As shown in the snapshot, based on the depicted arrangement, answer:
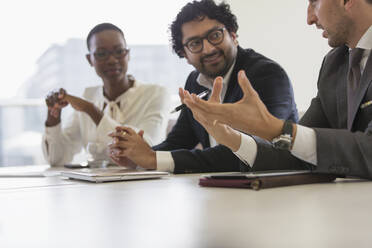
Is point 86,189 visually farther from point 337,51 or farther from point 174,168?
point 337,51

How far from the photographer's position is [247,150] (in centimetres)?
136

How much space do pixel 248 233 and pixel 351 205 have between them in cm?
30

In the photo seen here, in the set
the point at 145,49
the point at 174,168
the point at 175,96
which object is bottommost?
the point at 174,168

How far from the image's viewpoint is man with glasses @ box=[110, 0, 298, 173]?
1.77 meters

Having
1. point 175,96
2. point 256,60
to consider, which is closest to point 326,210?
point 256,60

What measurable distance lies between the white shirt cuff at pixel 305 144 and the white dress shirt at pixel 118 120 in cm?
164

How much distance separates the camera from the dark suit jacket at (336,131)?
1166 mm

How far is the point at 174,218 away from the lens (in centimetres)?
72

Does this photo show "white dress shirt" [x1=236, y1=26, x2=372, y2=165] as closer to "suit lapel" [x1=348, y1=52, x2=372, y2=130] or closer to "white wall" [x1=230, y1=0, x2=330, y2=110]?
"suit lapel" [x1=348, y1=52, x2=372, y2=130]

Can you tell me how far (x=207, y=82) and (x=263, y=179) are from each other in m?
1.55

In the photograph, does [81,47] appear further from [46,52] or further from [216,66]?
[216,66]

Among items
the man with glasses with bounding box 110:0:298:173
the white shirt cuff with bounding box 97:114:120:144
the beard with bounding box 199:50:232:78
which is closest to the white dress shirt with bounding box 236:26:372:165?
the man with glasses with bounding box 110:0:298:173

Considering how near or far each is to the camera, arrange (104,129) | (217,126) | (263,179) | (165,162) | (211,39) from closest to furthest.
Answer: (263,179) → (217,126) → (165,162) → (211,39) → (104,129)

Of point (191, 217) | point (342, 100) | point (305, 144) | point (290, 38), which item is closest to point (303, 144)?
point (305, 144)
